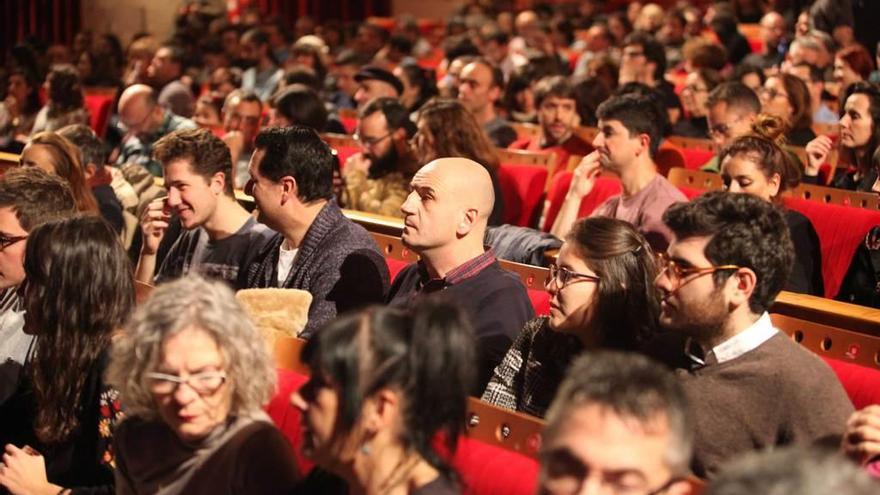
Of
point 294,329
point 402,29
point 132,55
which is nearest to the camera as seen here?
point 294,329

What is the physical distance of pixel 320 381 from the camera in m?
1.66

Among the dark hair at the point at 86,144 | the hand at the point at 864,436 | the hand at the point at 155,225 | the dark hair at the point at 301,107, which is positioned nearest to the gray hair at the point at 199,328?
the hand at the point at 864,436

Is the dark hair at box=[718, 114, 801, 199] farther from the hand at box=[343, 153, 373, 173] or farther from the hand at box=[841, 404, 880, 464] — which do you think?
the hand at box=[841, 404, 880, 464]

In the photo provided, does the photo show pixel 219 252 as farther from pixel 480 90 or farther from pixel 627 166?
pixel 480 90

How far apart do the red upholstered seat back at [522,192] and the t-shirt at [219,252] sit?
1410 millimetres

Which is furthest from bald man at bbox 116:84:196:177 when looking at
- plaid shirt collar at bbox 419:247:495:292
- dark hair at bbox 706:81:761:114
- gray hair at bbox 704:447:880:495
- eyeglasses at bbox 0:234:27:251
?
gray hair at bbox 704:447:880:495

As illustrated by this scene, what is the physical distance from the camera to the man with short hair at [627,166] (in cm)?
399

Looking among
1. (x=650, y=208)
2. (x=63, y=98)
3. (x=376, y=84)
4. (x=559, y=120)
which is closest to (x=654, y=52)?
(x=376, y=84)

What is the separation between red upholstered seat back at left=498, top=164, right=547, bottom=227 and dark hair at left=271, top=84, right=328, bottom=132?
863 mm

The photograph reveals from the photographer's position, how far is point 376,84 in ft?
21.0

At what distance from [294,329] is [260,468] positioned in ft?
2.92

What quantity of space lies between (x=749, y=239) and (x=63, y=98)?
5.21 m

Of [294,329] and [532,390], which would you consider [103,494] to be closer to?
[294,329]

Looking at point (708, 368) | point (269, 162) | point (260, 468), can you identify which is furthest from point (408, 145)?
point (260, 468)
